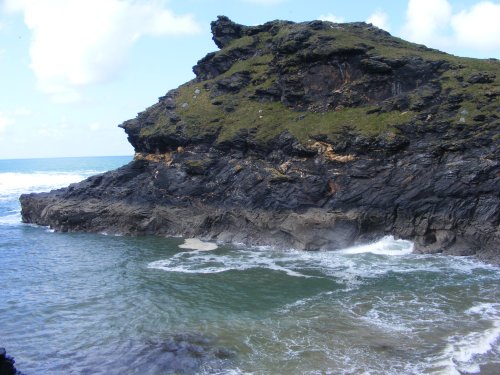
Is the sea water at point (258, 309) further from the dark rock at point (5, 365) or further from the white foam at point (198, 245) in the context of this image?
the dark rock at point (5, 365)

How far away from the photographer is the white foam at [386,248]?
3806 cm

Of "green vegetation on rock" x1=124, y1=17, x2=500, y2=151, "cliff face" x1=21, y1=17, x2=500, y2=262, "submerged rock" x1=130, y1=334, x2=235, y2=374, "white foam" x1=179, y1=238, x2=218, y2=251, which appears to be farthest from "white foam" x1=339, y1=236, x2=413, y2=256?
"submerged rock" x1=130, y1=334, x2=235, y2=374

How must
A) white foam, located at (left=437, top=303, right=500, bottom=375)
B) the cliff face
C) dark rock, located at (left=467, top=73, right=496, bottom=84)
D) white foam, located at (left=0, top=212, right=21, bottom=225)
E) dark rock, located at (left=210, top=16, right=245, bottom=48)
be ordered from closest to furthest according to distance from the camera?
white foam, located at (left=437, top=303, right=500, bottom=375)
the cliff face
dark rock, located at (left=467, top=73, right=496, bottom=84)
white foam, located at (left=0, top=212, right=21, bottom=225)
dark rock, located at (left=210, top=16, right=245, bottom=48)

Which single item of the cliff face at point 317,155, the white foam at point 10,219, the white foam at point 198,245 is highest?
the cliff face at point 317,155

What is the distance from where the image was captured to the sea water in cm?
1997

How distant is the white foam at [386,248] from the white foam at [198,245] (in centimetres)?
1149

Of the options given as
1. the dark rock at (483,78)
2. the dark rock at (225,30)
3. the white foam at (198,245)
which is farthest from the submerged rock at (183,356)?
the dark rock at (225,30)

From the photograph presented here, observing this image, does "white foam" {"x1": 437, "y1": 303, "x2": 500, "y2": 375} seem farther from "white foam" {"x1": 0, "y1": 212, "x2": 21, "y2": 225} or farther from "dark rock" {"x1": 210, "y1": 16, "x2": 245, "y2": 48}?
"white foam" {"x1": 0, "y1": 212, "x2": 21, "y2": 225}

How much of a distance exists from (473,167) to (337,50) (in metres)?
18.9

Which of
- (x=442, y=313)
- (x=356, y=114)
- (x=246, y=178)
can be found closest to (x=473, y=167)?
(x=356, y=114)

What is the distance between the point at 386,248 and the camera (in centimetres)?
3875

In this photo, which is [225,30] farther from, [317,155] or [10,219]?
[10,219]

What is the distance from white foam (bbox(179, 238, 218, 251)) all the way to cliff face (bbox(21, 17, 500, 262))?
1.59 m

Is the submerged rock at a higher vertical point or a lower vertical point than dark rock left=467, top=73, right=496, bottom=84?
lower
